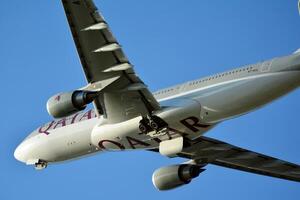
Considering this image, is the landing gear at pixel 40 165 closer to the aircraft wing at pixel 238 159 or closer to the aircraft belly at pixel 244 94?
the aircraft wing at pixel 238 159

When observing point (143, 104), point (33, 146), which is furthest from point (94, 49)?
point (33, 146)

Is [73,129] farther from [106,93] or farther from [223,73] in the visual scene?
[223,73]

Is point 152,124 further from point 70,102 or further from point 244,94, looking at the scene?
point 244,94

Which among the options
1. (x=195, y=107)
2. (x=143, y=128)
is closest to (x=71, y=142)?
(x=143, y=128)

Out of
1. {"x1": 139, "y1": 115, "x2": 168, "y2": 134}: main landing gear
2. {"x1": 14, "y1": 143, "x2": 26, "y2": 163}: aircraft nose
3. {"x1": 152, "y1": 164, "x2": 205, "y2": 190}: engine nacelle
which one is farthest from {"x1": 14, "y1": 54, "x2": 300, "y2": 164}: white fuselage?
{"x1": 152, "y1": 164, "x2": 205, "y2": 190}: engine nacelle

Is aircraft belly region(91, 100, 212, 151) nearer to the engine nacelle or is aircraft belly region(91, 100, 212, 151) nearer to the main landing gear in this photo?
the main landing gear

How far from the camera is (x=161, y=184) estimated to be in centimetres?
4231

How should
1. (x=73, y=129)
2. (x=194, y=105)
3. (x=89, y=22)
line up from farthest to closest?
(x=73, y=129) → (x=194, y=105) → (x=89, y=22)

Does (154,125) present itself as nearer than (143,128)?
Yes

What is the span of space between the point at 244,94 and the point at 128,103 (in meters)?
5.28

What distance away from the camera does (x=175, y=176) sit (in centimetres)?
4212

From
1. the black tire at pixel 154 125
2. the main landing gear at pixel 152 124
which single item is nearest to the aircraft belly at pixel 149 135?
the main landing gear at pixel 152 124

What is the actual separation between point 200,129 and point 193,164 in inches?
190

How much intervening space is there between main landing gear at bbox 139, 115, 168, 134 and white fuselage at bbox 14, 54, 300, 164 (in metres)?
0.22
